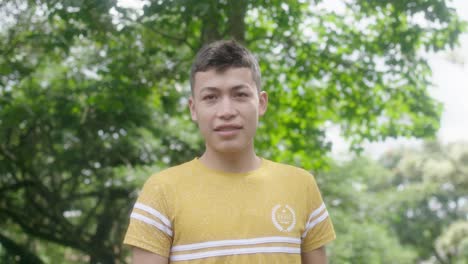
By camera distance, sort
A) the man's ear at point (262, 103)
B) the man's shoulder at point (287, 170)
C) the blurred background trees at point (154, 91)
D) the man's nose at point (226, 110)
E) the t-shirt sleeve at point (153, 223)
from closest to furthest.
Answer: the t-shirt sleeve at point (153, 223) → the man's nose at point (226, 110) → the man's shoulder at point (287, 170) → the man's ear at point (262, 103) → the blurred background trees at point (154, 91)

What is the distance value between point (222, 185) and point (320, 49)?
591cm

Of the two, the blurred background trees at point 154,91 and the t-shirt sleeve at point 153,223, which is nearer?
the t-shirt sleeve at point 153,223

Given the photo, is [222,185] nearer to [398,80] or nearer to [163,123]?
[398,80]

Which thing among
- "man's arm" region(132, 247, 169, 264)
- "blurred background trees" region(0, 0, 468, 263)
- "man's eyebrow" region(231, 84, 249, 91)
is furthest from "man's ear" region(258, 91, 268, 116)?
"blurred background trees" region(0, 0, 468, 263)

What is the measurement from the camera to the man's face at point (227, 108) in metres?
2.12

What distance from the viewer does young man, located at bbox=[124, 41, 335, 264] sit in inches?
78.6

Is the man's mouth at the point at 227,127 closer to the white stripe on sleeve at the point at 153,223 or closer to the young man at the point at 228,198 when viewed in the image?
the young man at the point at 228,198

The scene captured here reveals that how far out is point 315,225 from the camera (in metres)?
2.22

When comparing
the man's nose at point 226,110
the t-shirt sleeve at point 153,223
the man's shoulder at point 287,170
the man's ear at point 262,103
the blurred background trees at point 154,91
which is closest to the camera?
the t-shirt sleeve at point 153,223

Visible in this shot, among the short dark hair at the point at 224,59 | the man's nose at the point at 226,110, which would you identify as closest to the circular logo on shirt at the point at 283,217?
the man's nose at the point at 226,110

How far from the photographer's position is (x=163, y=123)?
32.7ft

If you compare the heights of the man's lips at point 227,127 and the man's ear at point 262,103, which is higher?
the man's ear at point 262,103

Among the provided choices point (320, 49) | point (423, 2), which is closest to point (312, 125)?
point (320, 49)

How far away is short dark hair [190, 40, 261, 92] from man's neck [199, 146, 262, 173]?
10.6 inches
